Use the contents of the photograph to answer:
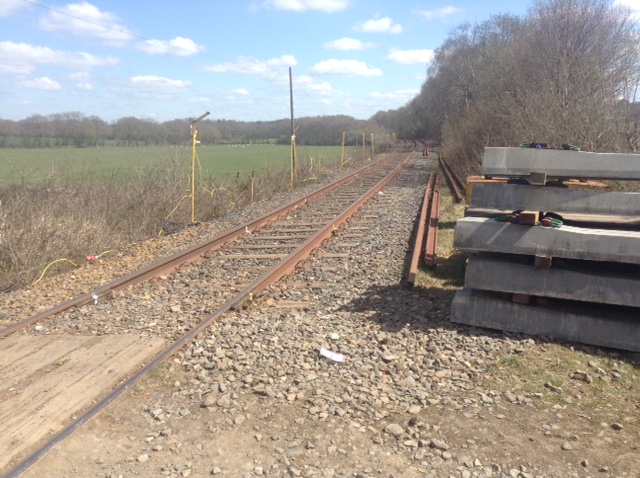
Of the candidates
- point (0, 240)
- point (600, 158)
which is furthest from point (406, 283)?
point (0, 240)

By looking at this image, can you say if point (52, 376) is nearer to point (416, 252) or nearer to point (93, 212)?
point (416, 252)

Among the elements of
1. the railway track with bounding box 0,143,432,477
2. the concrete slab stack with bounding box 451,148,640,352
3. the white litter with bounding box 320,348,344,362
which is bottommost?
the railway track with bounding box 0,143,432,477

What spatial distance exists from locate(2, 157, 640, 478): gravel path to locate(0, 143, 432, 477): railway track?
110 millimetres

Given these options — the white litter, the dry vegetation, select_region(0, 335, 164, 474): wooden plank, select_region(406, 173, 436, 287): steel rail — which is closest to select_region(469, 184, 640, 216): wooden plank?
select_region(406, 173, 436, 287): steel rail

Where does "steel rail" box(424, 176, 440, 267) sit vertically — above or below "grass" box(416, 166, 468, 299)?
above

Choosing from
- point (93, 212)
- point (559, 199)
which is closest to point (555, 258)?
point (559, 199)

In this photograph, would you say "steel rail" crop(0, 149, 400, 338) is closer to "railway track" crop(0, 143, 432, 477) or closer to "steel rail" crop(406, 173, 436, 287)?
"railway track" crop(0, 143, 432, 477)

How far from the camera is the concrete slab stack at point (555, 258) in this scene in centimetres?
495

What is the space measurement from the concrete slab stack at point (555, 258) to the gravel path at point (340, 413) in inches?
14.4

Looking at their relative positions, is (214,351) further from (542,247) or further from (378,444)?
(542,247)

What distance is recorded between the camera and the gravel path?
3492 millimetres

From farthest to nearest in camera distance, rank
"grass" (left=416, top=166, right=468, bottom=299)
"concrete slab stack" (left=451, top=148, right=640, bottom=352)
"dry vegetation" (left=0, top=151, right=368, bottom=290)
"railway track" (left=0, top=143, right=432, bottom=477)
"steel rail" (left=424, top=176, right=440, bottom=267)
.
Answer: "dry vegetation" (left=0, top=151, right=368, bottom=290) < "steel rail" (left=424, top=176, right=440, bottom=267) < "grass" (left=416, top=166, right=468, bottom=299) < "railway track" (left=0, top=143, right=432, bottom=477) < "concrete slab stack" (left=451, top=148, right=640, bottom=352)

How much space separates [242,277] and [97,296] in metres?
1.97

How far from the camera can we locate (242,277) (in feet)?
25.9
